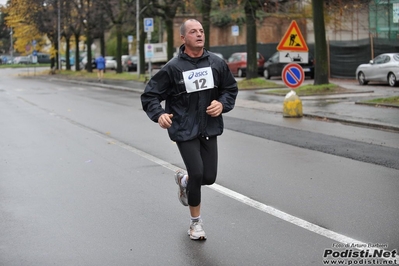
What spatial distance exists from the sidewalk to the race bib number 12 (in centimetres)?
911

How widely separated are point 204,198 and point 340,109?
11299 mm

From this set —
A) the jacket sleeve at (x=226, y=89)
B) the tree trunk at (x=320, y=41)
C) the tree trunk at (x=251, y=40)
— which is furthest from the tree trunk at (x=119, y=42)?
the jacket sleeve at (x=226, y=89)

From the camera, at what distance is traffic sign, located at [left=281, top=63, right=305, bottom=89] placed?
56.3 ft

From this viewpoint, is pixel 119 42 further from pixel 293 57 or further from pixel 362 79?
pixel 293 57

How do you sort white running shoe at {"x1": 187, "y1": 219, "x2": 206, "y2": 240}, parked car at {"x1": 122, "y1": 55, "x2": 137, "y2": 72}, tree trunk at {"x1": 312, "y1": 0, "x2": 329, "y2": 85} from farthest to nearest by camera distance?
parked car at {"x1": 122, "y1": 55, "x2": 137, "y2": 72}
tree trunk at {"x1": 312, "y1": 0, "x2": 329, "y2": 85}
white running shoe at {"x1": 187, "y1": 219, "x2": 206, "y2": 240}

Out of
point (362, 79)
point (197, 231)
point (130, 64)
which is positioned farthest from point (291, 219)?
point (130, 64)

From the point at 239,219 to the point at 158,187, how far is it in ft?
6.41

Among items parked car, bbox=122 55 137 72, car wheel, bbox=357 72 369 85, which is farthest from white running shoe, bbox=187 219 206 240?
parked car, bbox=122 55 137 72

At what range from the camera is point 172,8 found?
39.5 meters

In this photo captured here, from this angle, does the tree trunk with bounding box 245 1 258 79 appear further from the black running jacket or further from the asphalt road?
the black running jacket

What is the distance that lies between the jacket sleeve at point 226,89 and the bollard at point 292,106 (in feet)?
36.4

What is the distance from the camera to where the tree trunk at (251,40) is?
2984 cm

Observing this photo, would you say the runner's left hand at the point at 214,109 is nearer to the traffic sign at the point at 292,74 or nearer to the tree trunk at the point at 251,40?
the traffic sign at the point at 292,74

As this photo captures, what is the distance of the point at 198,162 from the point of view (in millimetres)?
5910
